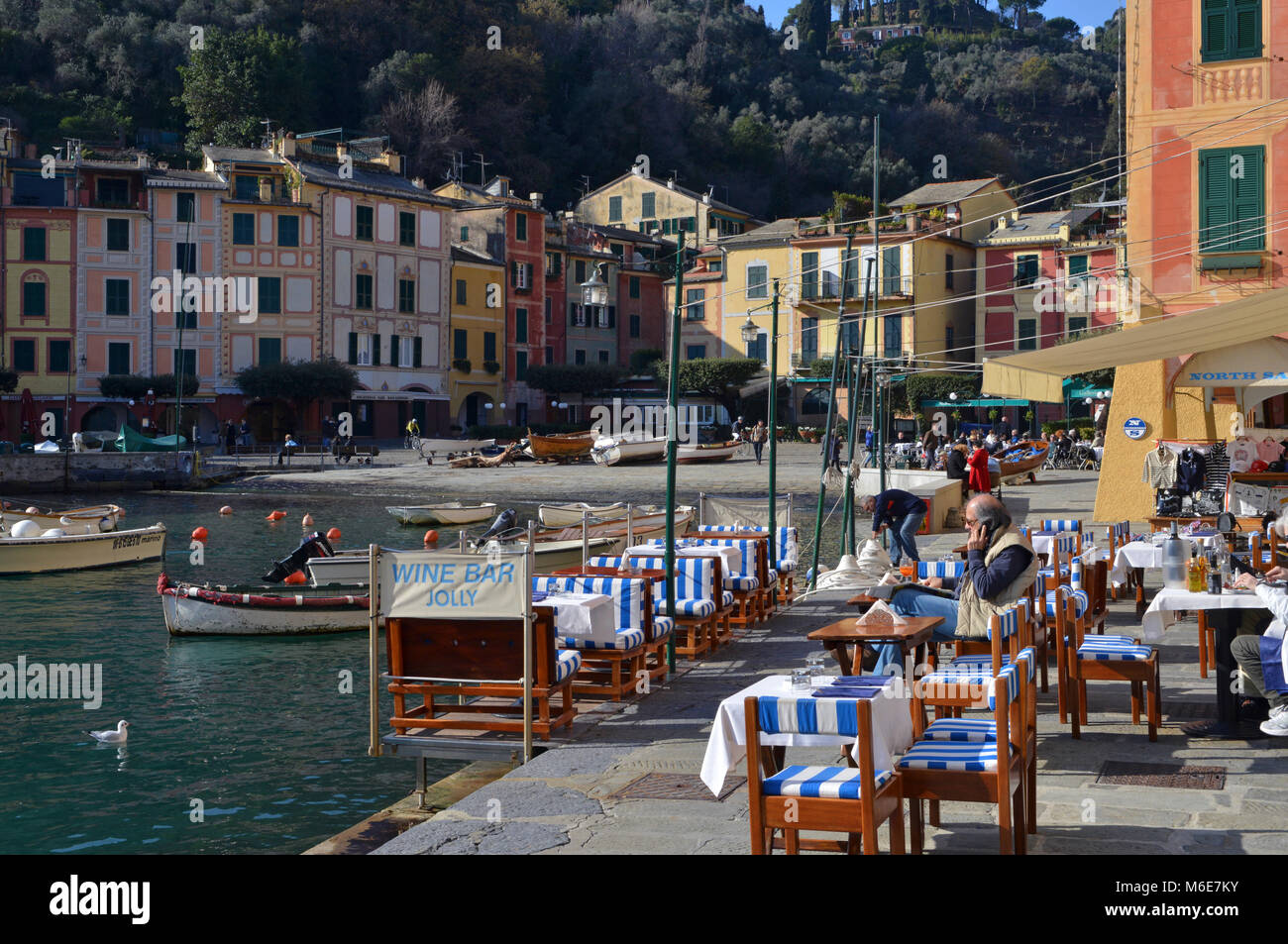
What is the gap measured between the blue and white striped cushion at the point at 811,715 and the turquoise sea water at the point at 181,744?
13.7ft

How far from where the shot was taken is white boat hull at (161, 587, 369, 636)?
1614 centimetres

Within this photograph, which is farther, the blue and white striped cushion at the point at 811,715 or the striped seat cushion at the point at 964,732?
the striped seat cushion at the point at 964,732

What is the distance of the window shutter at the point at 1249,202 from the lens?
62.4 ft

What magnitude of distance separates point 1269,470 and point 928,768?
47.0 feet

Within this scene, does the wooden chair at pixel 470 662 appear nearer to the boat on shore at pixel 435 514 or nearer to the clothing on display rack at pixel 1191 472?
the clothing on display rack at pixel 1191 472

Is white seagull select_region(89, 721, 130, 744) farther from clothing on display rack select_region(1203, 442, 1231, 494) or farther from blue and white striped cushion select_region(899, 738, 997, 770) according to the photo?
clothing on display rack select_region(1203, 442, 1231, 494)

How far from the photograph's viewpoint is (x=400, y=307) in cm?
5806

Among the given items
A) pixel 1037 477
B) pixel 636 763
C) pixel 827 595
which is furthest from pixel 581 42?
pixel 636 763

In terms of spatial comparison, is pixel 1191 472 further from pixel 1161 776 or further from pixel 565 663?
pixel 1161 776

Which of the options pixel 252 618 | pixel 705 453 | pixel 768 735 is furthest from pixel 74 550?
pixel 705 453

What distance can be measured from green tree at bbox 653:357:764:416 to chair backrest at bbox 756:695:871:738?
53058mm

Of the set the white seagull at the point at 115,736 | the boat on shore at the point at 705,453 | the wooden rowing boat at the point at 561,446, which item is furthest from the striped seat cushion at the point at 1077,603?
the wooden rowing boat at the point at 561,446

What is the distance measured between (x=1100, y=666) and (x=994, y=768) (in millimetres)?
2709
